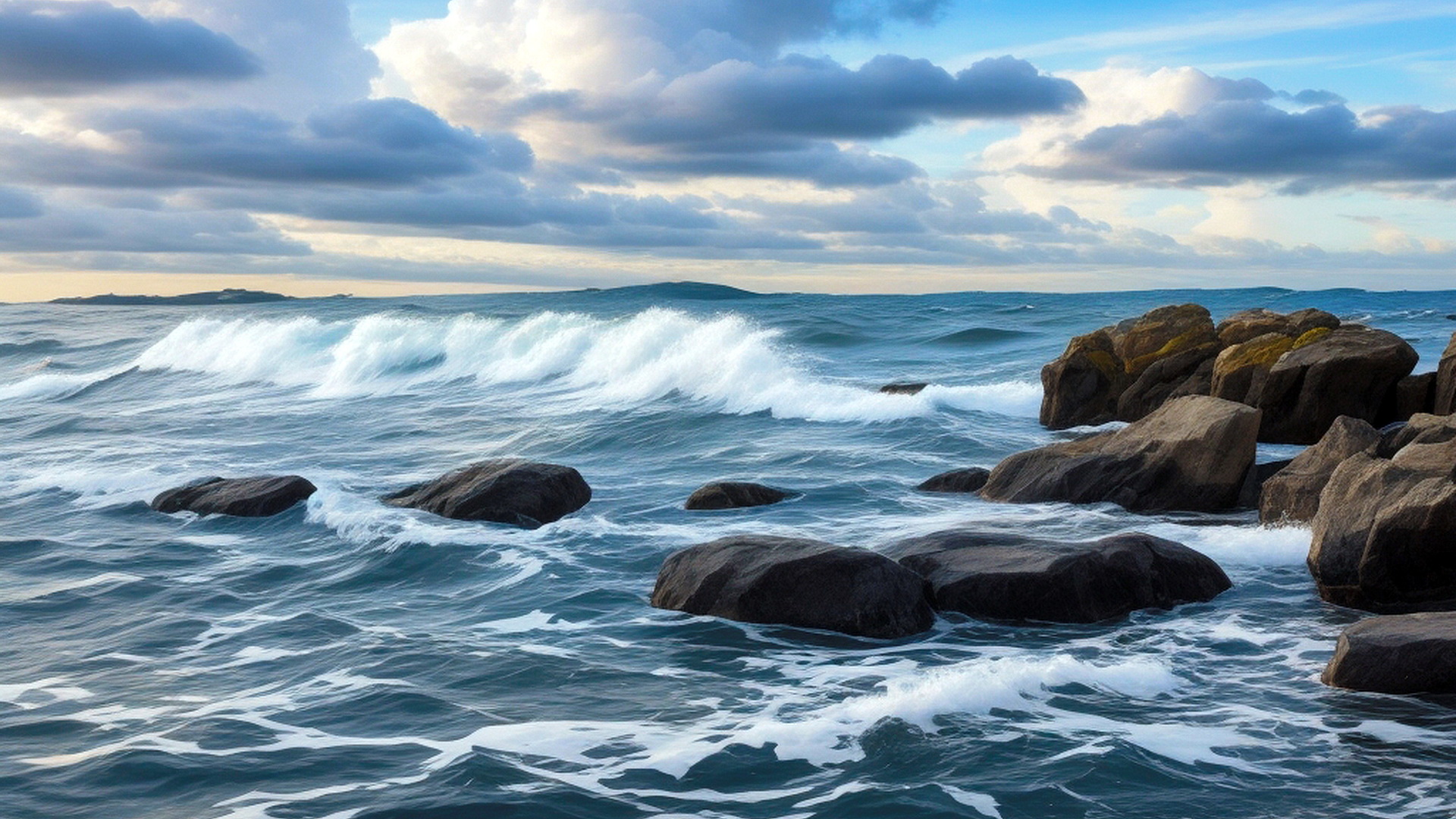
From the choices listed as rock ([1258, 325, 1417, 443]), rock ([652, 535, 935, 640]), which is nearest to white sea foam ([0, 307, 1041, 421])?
rock ([1258, 325, 1417, 443])

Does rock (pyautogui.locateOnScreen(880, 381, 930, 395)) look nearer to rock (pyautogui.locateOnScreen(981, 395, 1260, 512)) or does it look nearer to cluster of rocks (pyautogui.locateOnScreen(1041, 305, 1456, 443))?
cluster of rocks (pyautogui.locateOnScreen(1041, 305, 1456, 443))

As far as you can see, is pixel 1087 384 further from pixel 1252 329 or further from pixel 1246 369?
pixel 1246 369

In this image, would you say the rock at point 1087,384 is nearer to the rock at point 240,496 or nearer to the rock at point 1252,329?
the rock at point 1252,329

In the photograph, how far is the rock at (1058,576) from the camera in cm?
885

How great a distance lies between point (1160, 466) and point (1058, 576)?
4.39m

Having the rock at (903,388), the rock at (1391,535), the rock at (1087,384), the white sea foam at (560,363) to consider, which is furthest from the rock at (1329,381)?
the rock at (903,388)

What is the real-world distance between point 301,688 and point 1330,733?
20.1ft

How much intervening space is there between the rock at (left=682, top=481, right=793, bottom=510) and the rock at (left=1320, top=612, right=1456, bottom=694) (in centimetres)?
716

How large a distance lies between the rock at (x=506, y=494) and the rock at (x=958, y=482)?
4.05 metres

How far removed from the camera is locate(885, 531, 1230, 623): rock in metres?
8.85

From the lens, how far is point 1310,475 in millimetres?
11375

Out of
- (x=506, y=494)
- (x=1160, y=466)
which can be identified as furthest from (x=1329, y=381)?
(x=506, y=494)

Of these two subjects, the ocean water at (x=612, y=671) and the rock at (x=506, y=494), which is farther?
the rock at (x=506, y=494)

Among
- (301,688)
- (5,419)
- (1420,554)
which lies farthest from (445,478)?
(5,419)
